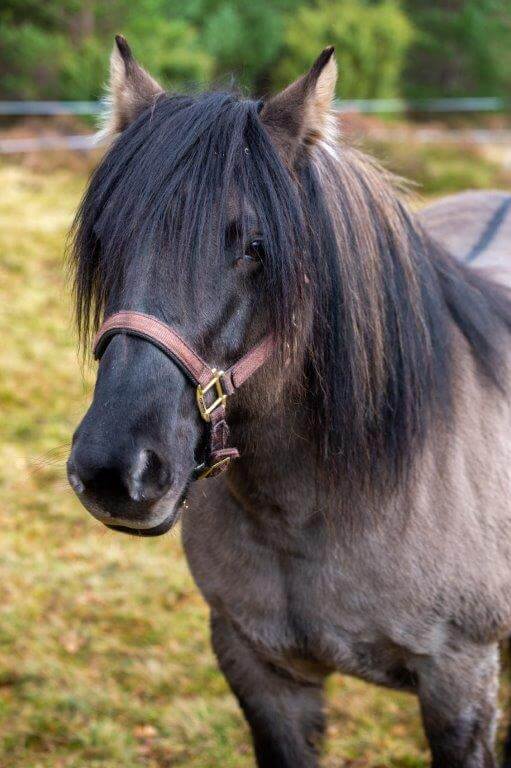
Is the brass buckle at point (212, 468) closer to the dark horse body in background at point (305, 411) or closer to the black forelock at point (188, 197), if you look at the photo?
the dark horse body in background at point (305, 411)

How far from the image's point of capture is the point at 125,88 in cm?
204

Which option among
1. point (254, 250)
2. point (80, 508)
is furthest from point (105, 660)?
point (254, 250)

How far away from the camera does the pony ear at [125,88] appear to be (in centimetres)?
203

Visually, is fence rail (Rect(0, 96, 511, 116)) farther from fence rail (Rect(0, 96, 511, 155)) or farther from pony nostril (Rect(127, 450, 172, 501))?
pony nostril (Rect(127, 450, 172, 501))

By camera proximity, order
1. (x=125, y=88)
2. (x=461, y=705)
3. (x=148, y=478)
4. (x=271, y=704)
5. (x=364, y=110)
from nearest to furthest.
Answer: (x=148, y=478) → (x=125, y=88) → (x=461, y=705) → (x=271, y=704) → (x=364, y=110)

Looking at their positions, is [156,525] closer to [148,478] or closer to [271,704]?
[148,478]

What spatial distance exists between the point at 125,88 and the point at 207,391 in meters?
0.81

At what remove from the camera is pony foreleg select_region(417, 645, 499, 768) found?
223cm

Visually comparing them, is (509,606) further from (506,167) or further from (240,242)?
(506,167)

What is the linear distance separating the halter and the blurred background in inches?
14.3

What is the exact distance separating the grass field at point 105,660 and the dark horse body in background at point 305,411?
0.46m

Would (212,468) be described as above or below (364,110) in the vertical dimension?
below

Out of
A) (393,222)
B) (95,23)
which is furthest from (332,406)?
(95,23)

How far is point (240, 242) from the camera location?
5.63ft
